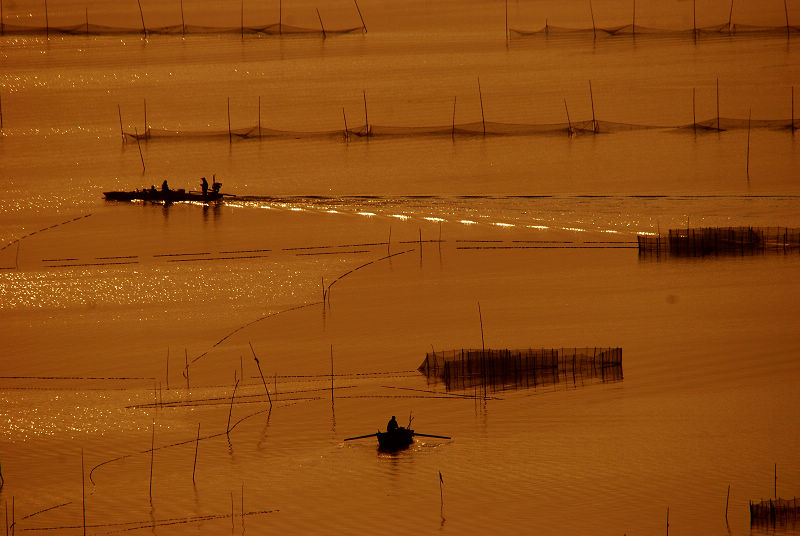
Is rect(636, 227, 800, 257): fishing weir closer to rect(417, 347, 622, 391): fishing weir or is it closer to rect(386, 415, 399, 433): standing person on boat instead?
rect(417, 347, 622, 391): fishing weir

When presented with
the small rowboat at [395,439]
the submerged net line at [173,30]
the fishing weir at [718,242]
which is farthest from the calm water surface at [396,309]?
the submerged net line at [173,30]

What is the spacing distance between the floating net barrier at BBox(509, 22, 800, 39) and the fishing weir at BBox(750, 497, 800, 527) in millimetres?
38537

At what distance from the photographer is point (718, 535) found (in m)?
11.8

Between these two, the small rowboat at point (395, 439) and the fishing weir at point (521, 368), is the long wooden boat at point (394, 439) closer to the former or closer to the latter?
the small rowboat at point (395, 439)

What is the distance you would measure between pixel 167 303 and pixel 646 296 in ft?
20.6

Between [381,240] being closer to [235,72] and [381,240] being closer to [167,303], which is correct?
[167,303]

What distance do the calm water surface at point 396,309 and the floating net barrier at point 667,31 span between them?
823 centimetres

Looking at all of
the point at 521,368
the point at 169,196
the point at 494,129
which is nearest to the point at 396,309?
the point at 521,368

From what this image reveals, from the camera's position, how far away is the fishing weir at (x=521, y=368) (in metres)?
15.3

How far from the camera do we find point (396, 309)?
19.2 meters

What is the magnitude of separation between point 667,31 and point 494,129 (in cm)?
1902

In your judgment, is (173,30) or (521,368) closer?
(521,368)

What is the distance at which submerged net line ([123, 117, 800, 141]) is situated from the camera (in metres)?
33.8

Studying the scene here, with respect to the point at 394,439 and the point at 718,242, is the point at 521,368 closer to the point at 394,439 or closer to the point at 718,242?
the point at 394,439
